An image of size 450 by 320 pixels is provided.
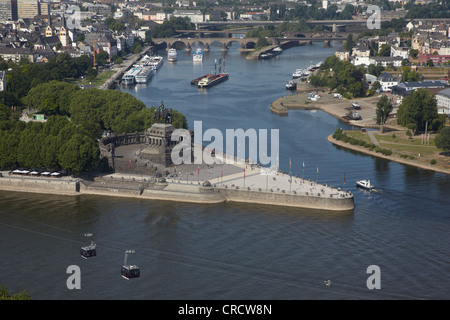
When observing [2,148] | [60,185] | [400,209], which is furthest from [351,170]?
[2,148]

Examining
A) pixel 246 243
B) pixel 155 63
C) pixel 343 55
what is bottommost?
pixel 246 243

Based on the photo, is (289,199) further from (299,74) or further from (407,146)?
(299,74)

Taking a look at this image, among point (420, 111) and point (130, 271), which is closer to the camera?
point (130, 271)

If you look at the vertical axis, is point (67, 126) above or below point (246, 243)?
above

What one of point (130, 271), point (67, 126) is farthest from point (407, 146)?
point (130, 271)

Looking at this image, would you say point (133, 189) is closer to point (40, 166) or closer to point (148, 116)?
point (40, 166)

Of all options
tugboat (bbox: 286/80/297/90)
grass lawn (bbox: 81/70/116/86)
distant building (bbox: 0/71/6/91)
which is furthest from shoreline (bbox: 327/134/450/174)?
grass lawn (bbox: 81/70/116/86)

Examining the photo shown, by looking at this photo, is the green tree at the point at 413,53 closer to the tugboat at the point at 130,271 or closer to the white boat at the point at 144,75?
the white boat at the point at 144,75
